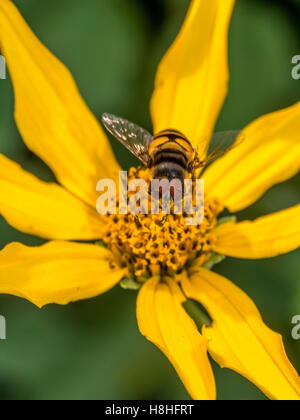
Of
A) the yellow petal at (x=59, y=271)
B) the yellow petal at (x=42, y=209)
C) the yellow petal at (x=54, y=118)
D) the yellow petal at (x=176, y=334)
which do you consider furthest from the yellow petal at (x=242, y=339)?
the yellow petal at (x=54, y=118)

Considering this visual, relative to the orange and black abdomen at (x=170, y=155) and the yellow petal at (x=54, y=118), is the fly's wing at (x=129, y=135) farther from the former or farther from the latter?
the yellow petal at (x=54, y=118)

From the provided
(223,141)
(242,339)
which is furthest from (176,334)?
(223,141)

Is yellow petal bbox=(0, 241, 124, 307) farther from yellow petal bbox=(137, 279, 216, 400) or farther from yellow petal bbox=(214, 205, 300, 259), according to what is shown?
yellow petal bbox=(214, 205, 300, 259)

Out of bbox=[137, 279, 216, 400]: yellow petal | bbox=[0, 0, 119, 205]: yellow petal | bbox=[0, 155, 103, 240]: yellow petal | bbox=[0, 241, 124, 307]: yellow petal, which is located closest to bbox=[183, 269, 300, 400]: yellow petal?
bbox=[137, 279, 216, 400]: yellow petal

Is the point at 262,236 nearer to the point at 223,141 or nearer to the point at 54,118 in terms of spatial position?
the point at 223,141

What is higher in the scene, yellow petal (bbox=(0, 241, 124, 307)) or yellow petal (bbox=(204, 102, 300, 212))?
yellow petal (bbox=(204, 102, 300, 212))

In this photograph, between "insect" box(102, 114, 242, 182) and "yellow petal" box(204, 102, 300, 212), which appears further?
"yellow petal" box(204, 102, 300, 212)

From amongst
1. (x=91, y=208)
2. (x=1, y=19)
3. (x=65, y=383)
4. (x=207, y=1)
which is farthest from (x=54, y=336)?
(x=207, y=1)
